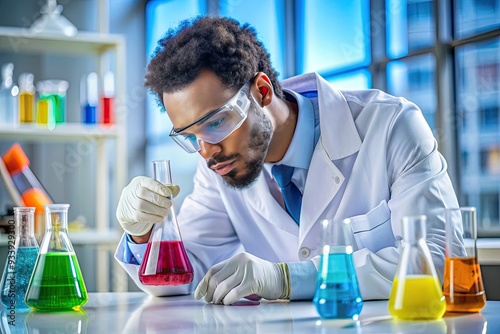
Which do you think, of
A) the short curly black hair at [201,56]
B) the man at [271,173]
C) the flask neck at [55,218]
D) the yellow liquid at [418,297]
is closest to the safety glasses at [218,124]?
the man at [271,173]

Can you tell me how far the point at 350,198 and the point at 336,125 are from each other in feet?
0.63

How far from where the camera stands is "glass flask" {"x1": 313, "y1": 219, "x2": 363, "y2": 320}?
1145 millimetres

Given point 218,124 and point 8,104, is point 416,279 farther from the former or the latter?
point 8,104

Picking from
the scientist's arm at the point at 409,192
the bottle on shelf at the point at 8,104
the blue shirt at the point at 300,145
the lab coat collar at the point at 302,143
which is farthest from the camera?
the bottle on shelf at the point at 8,104

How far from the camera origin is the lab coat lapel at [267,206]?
6.27 feet

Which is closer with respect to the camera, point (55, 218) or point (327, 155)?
point (55, 218)

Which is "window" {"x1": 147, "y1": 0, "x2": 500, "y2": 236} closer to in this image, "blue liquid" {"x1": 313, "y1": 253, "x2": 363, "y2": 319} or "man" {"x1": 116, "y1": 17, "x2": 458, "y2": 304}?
"man" {"x1": 116, "y1": 17, "x2": 458, "y2": 304}

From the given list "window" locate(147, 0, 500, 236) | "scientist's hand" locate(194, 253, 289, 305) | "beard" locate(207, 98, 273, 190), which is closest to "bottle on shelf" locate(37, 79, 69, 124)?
"window" locate(147, 0, 500, 236)

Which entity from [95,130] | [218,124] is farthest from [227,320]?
[95,130]

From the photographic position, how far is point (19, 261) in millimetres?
1422

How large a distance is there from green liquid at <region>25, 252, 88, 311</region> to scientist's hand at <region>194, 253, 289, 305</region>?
0.25 meters

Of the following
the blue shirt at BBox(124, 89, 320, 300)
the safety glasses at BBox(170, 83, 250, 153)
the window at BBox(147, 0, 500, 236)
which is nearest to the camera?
the safety glasses at BBox(170, 83, 250, 153)

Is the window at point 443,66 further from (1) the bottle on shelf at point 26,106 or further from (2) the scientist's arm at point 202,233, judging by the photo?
(1) the bottle on shelf at point 26,106

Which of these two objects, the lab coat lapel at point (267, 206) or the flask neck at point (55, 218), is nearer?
the flask neck at point (55, 218)
